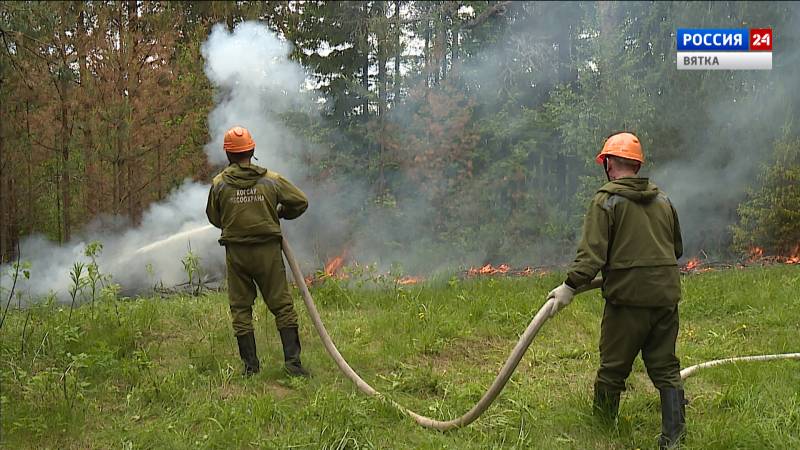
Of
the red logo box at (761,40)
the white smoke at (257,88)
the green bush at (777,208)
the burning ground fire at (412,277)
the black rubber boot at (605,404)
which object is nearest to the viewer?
the black rubber boot at (605,404)

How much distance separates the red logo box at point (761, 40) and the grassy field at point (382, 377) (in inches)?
248

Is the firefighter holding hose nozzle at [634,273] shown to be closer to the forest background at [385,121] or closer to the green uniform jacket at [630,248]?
the green uniform jacket at [630,248]

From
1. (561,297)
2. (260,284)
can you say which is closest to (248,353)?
(260,284)

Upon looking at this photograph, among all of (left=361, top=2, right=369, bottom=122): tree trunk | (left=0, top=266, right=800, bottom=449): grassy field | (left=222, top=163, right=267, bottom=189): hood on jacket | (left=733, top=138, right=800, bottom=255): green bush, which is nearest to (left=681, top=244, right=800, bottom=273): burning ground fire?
(left=733, top=138, right=800, bottom=255): green bush

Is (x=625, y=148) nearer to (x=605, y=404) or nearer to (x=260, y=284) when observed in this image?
(x=605, y=404)

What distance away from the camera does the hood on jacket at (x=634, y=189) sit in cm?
347

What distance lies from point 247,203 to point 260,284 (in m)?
0.65

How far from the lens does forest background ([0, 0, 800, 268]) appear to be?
43.3 feet

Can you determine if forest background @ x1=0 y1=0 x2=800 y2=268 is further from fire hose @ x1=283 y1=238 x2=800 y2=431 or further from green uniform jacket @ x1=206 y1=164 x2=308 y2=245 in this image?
green uniform jacket @ x1=206 y1=164 x2=308 y2=245

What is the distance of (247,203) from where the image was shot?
15.6 feet

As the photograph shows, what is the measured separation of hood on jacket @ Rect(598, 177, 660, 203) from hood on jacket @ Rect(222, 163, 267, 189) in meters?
2.59

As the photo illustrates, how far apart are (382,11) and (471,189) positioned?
4.46 meters

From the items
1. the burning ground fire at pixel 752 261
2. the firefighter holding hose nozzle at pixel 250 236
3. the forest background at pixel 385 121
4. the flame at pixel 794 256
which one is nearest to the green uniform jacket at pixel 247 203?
the firefighter holding hose nozzle at pixel 250 236

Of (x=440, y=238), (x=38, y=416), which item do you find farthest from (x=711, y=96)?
(x=38, y=416)
